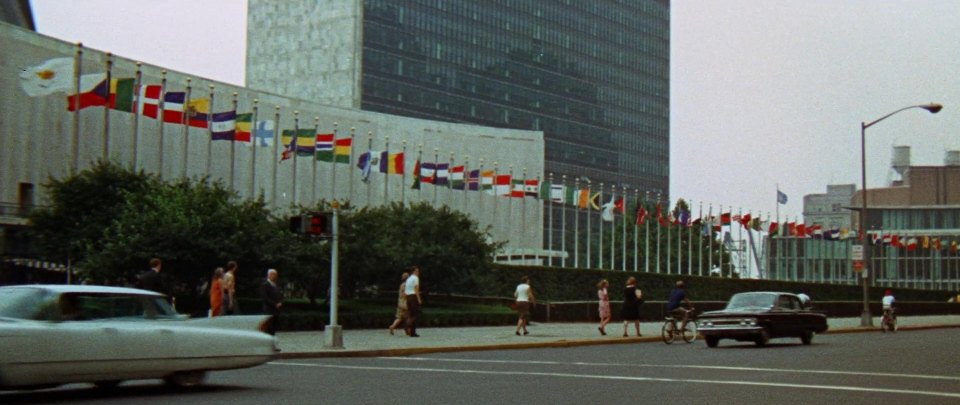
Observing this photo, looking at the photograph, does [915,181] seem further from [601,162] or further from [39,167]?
[39,167]

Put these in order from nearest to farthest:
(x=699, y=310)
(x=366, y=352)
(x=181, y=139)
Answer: (x=366, y=352) → (x=699, y=310) → (x=181, y=139)

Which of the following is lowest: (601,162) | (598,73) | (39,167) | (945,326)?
(945,326)

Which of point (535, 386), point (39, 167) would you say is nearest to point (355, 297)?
point (39, 167)

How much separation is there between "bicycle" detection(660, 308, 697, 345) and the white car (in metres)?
17.3

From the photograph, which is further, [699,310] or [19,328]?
[699,310]

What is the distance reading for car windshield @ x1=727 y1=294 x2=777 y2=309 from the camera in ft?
102

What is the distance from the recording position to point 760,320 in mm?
29875

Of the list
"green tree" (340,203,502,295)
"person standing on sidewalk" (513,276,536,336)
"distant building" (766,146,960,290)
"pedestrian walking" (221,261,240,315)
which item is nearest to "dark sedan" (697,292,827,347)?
"person standing on sidewalk" (513,276,536,336)

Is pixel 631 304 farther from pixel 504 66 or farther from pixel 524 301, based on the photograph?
pixel 504 66

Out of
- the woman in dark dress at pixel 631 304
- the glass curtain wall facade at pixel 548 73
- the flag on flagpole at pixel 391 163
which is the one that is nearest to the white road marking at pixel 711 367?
the woman in dark dress at pixel 631 304

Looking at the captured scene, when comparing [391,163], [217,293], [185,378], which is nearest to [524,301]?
[217,293]

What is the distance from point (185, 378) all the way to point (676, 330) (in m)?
18.7

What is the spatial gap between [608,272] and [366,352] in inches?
1753

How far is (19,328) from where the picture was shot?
13500mm
